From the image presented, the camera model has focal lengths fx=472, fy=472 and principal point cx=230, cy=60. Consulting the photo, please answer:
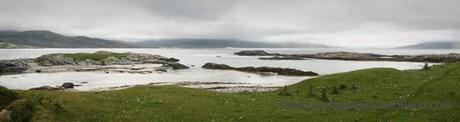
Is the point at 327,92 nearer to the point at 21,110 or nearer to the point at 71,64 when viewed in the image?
the point at 21,110

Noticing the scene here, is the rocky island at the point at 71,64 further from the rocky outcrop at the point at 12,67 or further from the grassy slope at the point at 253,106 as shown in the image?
the grassy slope at the point at 253,106

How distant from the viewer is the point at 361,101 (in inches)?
1464

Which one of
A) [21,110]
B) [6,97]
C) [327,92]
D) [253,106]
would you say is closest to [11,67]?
[327,92]

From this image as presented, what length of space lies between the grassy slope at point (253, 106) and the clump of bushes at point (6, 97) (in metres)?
1.72

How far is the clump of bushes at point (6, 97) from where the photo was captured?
27.4m

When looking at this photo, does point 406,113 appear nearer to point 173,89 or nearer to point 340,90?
point 340,90

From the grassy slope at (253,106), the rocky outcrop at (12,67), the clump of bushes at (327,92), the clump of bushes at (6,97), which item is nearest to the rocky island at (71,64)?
the rocky outcrop at (12,67)

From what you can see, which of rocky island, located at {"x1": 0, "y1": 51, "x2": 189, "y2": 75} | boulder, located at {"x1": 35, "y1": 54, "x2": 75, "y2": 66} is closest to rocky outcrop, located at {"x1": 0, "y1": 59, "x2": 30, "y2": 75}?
rocky island, located at {"x1": 0, "y1": 51, "x2": 189, "y2": 75}

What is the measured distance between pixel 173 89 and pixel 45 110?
71.8ft

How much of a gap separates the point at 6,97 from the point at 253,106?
1645cm

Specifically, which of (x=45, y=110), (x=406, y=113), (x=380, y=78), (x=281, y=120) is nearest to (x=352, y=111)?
(x=406, y=113)

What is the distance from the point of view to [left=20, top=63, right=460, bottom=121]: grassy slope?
28625 millimetres

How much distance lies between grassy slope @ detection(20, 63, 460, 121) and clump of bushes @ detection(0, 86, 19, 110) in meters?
1.72

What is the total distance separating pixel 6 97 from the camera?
27.8 meters
